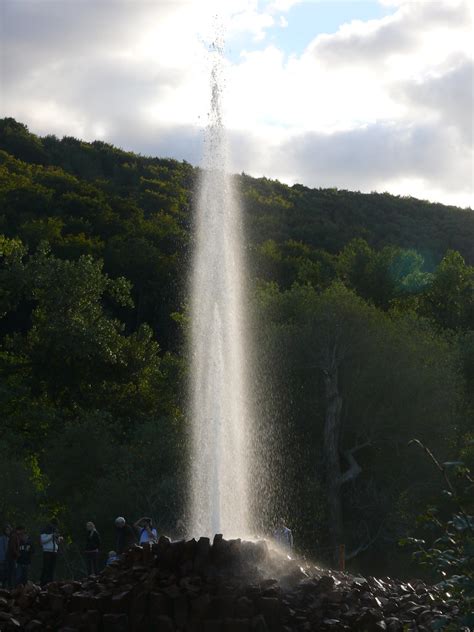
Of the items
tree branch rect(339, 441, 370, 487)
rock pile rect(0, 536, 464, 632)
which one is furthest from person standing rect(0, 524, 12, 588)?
tree branch rect(339, 441, 370, 487)

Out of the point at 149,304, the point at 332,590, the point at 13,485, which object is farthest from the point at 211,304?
the point at 149,304

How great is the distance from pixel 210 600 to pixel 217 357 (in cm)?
760

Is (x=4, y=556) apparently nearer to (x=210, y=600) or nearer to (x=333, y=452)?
(x=210, y=600)

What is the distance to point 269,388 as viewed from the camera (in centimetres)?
3519

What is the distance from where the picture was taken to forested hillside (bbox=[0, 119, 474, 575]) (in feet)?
105

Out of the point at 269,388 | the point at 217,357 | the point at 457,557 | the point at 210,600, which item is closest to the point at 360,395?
the point at 269,388

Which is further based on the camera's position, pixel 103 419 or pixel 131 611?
pixel 103 419

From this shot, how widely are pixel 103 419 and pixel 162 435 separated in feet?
10.6

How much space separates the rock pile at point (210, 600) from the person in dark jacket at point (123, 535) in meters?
3.97

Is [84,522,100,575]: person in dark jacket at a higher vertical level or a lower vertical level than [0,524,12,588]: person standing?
higher

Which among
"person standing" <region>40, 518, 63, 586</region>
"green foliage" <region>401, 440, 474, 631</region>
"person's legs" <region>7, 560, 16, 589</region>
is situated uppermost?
"green foliage" <region>401, 440, 474, 631</region>

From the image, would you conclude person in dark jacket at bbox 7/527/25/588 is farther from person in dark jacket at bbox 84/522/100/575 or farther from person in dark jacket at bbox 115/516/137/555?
person in dark jacket at bbox 115/516/137/555

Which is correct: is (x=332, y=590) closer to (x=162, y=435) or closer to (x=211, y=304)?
(x=211, y=304)

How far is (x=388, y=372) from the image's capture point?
3475cm
